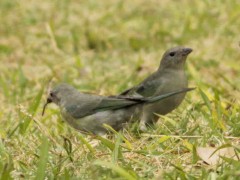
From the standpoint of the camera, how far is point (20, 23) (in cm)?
1156

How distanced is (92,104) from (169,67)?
0.67m

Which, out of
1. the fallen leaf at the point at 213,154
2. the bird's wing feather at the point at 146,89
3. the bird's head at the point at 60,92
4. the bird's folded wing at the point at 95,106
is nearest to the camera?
the fallen leaf at the point at 213,154

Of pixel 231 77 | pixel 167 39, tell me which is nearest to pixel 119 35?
pixel 167 39

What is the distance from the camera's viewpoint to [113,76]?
903 cm

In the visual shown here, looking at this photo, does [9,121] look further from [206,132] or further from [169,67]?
[206,132]

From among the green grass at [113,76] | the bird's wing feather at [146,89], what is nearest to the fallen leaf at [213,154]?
the green grass at [113,76]

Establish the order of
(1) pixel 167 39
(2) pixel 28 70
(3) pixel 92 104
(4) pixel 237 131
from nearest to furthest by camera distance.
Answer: (4) pixel 237 131 < (3) pixel 92 104 < (2) pixel 28 70 < (1) pixel 167 39

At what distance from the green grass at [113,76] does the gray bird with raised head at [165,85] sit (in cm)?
11

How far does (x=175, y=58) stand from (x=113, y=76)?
2.13 m

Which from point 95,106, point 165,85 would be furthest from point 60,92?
point 165,85

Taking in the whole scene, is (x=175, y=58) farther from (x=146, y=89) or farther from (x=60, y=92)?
(x=60, y=92)

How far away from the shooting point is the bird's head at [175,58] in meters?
6.91

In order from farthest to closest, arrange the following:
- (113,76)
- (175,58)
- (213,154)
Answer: (113,76) < (175,58) < (213,154)

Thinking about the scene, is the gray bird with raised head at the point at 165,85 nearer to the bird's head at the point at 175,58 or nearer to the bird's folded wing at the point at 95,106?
the bird's head at the point at 175,58
